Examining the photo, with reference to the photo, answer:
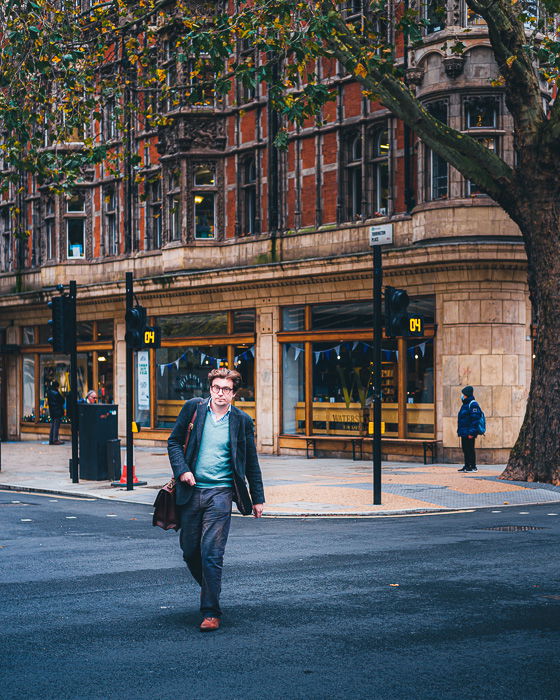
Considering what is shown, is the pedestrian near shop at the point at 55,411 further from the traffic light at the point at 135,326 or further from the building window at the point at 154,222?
the traffic light at the point at 135,326

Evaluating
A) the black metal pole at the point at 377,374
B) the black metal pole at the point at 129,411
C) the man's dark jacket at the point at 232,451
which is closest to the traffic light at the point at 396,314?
the black metal pole at the point at 377,374

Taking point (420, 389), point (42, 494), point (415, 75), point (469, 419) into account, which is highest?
point (415, 75)

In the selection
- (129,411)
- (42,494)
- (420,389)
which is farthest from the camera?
(420,389)

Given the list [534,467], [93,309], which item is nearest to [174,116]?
[93,309]

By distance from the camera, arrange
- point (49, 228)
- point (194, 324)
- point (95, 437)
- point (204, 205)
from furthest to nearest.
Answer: point (49, 228), point (194, 324), point (204, 205), point (95, 437)

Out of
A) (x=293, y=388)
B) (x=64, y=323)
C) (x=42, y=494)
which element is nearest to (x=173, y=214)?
(x=293, y=388)

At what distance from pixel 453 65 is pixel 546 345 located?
26.1 feet

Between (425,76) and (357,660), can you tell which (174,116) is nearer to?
(425,76)

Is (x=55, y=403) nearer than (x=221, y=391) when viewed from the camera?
No

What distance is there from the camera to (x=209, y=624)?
746 cm

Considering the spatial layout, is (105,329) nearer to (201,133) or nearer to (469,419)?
(201,133)

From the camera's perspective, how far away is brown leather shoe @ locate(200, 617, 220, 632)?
7.44 meters

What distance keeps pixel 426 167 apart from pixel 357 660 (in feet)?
60.8

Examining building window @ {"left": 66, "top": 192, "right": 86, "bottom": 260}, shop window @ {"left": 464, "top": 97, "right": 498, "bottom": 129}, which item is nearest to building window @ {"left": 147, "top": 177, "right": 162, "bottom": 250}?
building window @ {"left": 66, "top": 192, "right": 86, "bottom": 260}
